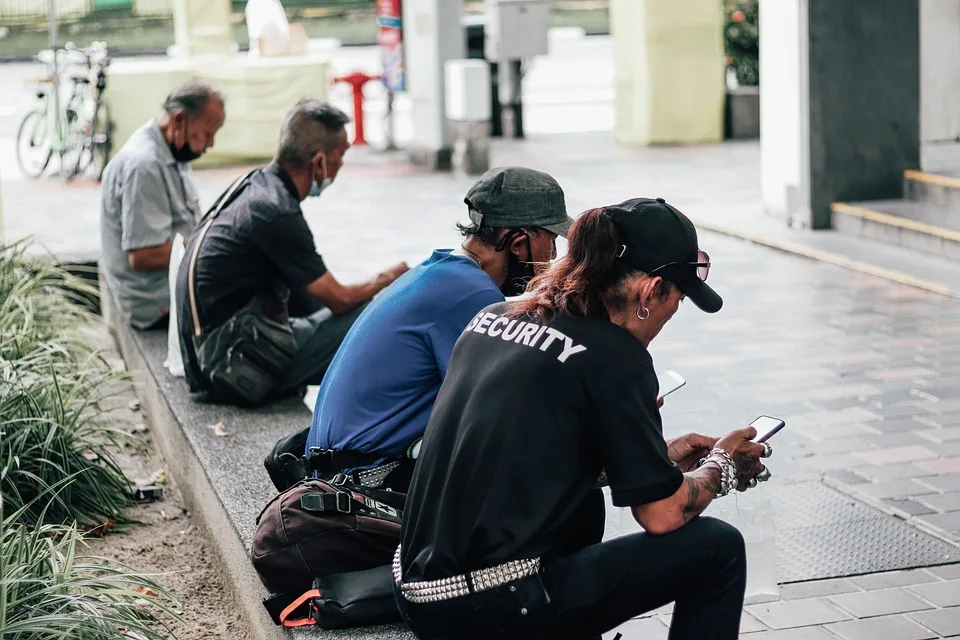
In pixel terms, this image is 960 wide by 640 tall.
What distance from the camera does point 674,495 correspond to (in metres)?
2.91

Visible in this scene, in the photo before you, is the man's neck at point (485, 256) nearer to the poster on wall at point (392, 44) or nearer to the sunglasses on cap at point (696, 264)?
the sunglasses on cap at point (696, 264)

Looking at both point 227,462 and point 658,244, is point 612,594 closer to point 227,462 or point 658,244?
point 658,244

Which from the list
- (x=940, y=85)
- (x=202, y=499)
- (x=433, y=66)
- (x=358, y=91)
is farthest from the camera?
(x=358, y=91)

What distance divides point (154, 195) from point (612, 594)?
4.03m

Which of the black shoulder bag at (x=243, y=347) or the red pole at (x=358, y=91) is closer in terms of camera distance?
the black shoulder bag at (x=243, y=347)

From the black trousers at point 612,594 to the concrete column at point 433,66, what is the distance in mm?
11666

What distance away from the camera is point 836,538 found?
452cm

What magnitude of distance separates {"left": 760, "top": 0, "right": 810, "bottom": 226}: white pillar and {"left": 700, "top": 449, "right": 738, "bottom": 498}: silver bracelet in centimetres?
708

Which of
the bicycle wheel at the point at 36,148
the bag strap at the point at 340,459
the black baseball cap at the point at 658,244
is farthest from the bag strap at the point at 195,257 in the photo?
the bicycle wheel at the point at 36,148

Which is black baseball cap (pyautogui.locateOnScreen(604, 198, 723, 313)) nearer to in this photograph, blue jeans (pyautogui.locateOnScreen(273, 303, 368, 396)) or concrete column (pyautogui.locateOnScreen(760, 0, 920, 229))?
blue jeans (pyautogui.locateOnScreen(273, 303, 368, 396))

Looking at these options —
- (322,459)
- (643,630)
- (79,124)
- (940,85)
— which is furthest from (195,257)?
(79,124)

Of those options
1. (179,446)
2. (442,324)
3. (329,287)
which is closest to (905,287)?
(329,287)

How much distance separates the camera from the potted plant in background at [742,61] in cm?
1548

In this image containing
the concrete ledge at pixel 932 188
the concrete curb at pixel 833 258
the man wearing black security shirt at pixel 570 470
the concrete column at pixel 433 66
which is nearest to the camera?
the man wearing black security shirt at pixel 570 470
